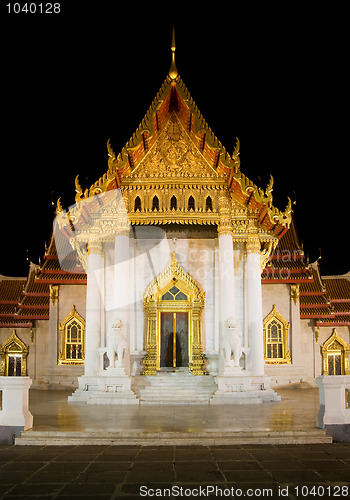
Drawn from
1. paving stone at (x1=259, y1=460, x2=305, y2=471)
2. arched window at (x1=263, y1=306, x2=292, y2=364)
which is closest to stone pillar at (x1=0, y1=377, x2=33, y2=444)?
paving stone at (x1=259, y1=460, x2=305, y2=471)

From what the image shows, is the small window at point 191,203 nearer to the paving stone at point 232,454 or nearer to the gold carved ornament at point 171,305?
the gold carved ornament at point 171,305

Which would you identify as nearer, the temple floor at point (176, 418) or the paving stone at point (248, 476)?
the paving stone at point (248, 476)

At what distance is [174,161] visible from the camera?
15.6m

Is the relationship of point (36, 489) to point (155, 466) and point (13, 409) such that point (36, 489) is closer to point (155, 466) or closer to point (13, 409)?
point (155, 466)

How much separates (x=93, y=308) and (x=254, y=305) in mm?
4601

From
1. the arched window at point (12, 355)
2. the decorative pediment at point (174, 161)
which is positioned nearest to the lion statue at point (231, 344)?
the decorative pediment at point (174, 161)

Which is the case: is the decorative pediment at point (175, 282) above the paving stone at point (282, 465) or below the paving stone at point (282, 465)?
above

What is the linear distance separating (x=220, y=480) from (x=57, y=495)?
5.59 ft

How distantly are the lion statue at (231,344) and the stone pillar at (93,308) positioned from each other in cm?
372

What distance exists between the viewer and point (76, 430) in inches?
323

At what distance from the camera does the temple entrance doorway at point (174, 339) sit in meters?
15.4

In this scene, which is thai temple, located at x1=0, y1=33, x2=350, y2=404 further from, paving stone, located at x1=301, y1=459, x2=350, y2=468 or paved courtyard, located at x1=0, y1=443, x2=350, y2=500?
paving stone, located at x1=301, y1=459, x2=350, y2=468

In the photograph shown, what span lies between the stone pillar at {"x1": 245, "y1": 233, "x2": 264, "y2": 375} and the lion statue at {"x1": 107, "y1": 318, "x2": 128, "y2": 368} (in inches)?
148

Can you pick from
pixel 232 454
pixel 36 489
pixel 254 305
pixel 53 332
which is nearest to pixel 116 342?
pixel 254 305
